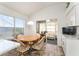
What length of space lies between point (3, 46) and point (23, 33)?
0.59 metres

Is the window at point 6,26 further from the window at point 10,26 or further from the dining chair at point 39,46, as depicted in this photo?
the dining chair at point 39,46

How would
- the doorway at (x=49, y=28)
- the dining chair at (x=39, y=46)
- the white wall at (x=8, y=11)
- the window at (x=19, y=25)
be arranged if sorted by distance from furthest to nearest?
the dining chair at (x=39, y=46), the doorway at (x=49, y=28), the window at (x=19, y=25), the white wall at (x=8, y=11)

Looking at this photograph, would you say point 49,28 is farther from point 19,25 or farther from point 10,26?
point 10,26

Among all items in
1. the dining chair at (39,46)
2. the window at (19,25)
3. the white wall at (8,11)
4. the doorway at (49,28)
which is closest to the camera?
the white wall at (8,11)

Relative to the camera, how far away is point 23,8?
2426 millimetres

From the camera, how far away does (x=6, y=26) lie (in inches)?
94.1

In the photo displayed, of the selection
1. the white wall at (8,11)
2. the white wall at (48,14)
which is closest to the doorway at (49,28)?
the white wall at (48,14)

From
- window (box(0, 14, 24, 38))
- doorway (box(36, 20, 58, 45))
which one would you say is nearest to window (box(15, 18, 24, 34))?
window (box(0, 14, 24, 38))

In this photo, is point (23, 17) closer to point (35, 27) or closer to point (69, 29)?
point (35, 27)

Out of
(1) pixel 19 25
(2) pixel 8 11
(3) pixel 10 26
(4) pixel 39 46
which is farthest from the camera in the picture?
(4) pixel 39 46

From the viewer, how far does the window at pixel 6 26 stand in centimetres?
231

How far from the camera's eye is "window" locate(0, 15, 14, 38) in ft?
7.59

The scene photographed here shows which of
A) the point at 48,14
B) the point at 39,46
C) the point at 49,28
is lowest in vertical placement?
the point at 39,46

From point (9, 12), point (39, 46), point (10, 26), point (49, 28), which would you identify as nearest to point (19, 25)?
point (10, 26)
